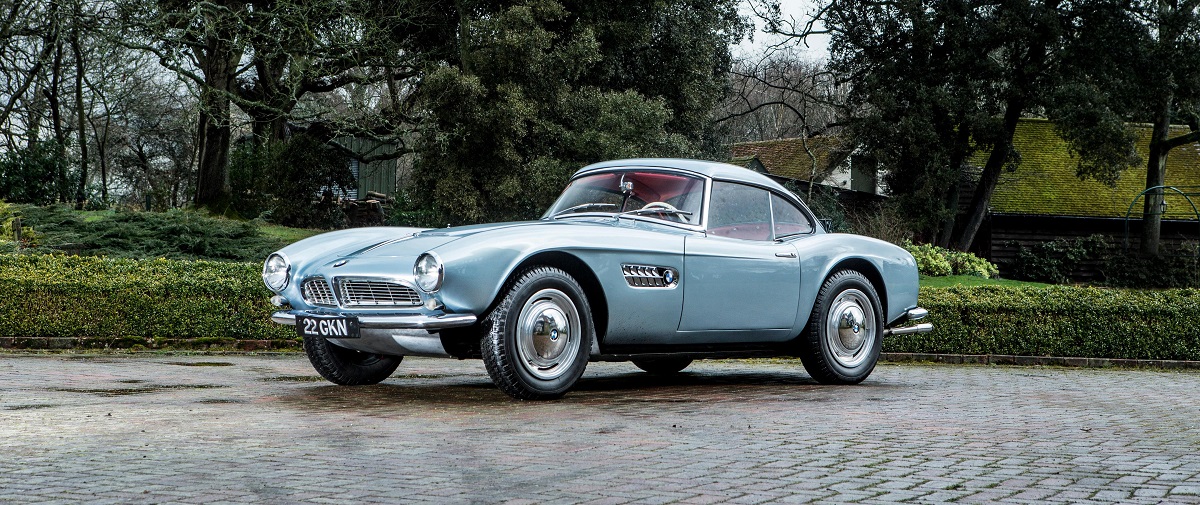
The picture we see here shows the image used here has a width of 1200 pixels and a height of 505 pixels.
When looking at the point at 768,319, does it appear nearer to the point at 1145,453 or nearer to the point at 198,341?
the point at 1145,453

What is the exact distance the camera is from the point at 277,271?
7.38 meters

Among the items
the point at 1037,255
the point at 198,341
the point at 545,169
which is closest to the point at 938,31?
the point at 1037,255

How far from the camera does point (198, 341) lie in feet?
41.7

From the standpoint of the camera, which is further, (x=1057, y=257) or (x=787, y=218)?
(x=1057, y=257)

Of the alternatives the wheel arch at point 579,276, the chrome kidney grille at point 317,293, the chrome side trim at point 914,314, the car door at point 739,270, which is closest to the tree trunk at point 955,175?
the chrome side trim at point 914,314

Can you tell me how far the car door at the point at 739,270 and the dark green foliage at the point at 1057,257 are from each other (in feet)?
99.2

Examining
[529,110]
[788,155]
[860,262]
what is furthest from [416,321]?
[788,155]

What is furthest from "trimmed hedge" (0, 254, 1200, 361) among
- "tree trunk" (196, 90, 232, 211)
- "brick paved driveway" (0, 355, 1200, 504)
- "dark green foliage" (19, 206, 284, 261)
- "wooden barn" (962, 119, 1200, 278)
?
"wooden barn" (962, 119, 1200, 278)

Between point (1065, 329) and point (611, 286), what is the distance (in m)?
9.20

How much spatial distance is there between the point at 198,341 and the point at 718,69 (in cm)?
Answer: 2116

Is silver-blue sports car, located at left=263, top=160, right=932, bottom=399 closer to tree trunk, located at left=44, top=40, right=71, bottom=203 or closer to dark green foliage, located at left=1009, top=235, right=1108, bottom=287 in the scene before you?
tree trunk, located at left=44, top=40, right=71, bottom=203

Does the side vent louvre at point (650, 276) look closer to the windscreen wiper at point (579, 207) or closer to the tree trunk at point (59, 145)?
the windscreen wiper at point (579, 207)

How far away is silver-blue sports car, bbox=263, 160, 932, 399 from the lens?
6.61 meters

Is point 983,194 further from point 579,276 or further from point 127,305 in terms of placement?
point 579,276
